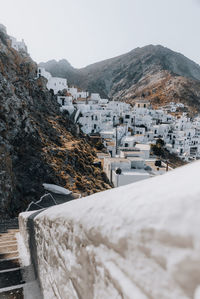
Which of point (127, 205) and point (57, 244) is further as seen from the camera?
point (57, 244)

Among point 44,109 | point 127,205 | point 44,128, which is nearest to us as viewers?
point 127,205

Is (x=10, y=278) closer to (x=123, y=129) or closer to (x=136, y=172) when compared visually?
(x=136, y=172)

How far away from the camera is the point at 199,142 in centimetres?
4581

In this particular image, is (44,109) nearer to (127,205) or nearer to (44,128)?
(44,128)

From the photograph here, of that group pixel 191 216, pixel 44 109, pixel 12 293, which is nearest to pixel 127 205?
pixel 191 216

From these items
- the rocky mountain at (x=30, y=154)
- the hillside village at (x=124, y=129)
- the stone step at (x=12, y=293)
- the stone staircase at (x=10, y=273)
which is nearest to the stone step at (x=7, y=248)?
the stone staircase at (x=10, y=273)

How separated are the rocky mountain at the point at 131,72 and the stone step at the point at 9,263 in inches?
3943

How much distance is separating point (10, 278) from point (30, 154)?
16785 millimetres

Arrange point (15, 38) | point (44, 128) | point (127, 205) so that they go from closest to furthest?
point (127, 205) < point (44, 128) < point (15, 38)

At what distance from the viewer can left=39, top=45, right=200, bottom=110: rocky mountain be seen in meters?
115

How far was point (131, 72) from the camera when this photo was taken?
139625mm

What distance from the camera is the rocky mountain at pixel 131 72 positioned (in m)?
115

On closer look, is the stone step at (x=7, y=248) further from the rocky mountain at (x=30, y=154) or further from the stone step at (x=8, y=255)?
the rocky mountain at (x=30, y=154)

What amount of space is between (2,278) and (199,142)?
1939 inches
